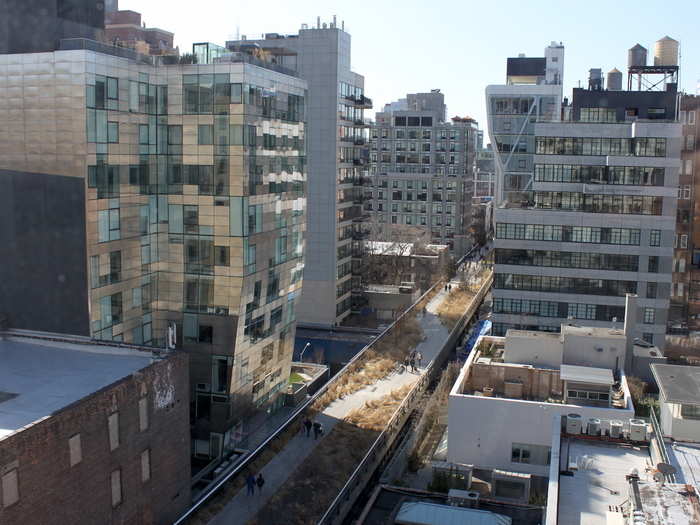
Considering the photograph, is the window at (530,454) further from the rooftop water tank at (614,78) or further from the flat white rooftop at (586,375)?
the rooftop water tank at (614,78)

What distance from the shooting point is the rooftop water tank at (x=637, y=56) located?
6481cm

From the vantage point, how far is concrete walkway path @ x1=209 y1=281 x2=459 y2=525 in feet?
112

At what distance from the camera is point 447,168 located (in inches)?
4550

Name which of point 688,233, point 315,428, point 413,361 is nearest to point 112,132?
point 315,428

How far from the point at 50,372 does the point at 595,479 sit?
843 inches

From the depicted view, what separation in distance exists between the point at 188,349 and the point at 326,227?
95.4ft

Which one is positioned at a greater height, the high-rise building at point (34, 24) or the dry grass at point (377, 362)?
the high-rise building at point (34, 24)

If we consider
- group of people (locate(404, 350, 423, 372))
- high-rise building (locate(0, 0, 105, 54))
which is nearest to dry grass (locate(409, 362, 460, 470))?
group of people (locate(404, 350, 423, 372))

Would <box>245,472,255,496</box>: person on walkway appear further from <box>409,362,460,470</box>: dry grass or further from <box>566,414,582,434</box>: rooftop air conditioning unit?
<box>566,414,582,434</box>: rooftop air conditioning unit

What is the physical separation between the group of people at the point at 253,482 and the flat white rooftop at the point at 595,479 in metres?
15.1

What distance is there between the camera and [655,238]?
53.3 m

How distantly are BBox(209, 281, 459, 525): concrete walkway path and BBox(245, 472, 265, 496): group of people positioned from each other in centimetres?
23

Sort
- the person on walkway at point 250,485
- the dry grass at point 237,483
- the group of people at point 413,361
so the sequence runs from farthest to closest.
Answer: the group of people at point 413,361 < the person on walkway at point 250,485 < the dry grass at point 237,483

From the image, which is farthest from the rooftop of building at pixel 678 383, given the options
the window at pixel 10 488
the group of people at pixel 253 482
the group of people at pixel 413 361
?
the group of people at pixel 413 361
